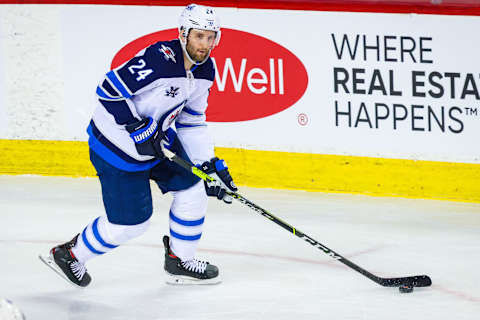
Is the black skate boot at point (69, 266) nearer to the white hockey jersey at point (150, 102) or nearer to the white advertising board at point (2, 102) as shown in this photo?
the white hockey jersey at point (150, 102)

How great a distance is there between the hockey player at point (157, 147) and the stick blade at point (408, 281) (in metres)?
0.68

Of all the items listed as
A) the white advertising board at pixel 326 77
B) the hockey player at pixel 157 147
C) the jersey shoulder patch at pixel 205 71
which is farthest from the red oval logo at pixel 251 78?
the jersey shoulder patch at pixel 205 71

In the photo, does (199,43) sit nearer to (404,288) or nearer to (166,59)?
(166,59)

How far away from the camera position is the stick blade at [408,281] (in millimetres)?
3896

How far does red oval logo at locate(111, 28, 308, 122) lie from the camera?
546 centimetres

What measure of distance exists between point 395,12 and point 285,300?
1.93 m

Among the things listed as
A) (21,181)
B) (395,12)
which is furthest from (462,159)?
(21,181)

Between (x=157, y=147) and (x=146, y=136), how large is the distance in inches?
2.9

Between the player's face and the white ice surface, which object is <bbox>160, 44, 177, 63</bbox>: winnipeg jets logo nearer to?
the player's face

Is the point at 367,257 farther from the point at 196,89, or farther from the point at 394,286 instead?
the point at 196,89

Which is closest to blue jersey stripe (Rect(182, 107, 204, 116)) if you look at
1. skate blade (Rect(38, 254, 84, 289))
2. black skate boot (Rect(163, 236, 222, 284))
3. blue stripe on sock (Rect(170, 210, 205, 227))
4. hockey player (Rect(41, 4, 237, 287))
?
hockey player (Rect(41, 4, 237, 287))

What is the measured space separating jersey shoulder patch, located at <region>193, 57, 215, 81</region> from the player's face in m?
0.09

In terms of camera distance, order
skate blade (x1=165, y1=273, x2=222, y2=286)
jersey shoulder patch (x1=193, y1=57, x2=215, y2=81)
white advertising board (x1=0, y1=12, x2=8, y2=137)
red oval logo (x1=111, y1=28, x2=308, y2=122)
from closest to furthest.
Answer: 1. jersey shoulder patch (x1=193, y1=57, x2=215, y2=81)
2. skate blade (x1=165, y1=273, x2=222, y2=286)
3. red oval logo (x1=111, y1=28, x2=308, y2=122)
4. white advertising board (x1=0, y1=12, x2=8, y2=137)

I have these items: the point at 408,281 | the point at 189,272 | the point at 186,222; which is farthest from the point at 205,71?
the point at 408,281
